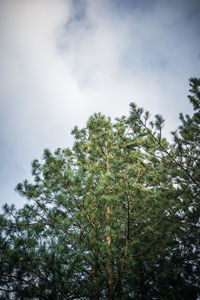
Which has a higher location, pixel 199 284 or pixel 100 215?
pixel 100 215

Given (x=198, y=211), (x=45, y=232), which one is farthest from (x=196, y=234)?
(x=45, y=232)

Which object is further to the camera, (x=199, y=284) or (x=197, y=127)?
(x=197, y=127)

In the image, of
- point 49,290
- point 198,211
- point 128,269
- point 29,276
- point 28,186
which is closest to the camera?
point 49,290

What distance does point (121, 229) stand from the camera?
3.84 m

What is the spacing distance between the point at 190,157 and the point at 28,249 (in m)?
4.11

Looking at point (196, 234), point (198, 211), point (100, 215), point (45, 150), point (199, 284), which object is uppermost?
point (45, 150)

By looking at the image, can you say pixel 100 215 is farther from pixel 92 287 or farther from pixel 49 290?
pixel 49 290

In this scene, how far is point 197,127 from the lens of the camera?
177 inches

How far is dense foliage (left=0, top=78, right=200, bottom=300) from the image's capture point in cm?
306

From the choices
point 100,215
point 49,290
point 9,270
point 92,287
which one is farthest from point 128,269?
point 9,270

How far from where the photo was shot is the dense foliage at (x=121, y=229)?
10.1 feet

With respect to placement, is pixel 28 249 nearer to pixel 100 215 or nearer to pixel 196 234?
pixel 100 215

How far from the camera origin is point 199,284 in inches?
153

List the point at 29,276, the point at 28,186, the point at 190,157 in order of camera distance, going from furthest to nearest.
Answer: the point at 28,186 → the point at 190,157 → the point at 29,276
